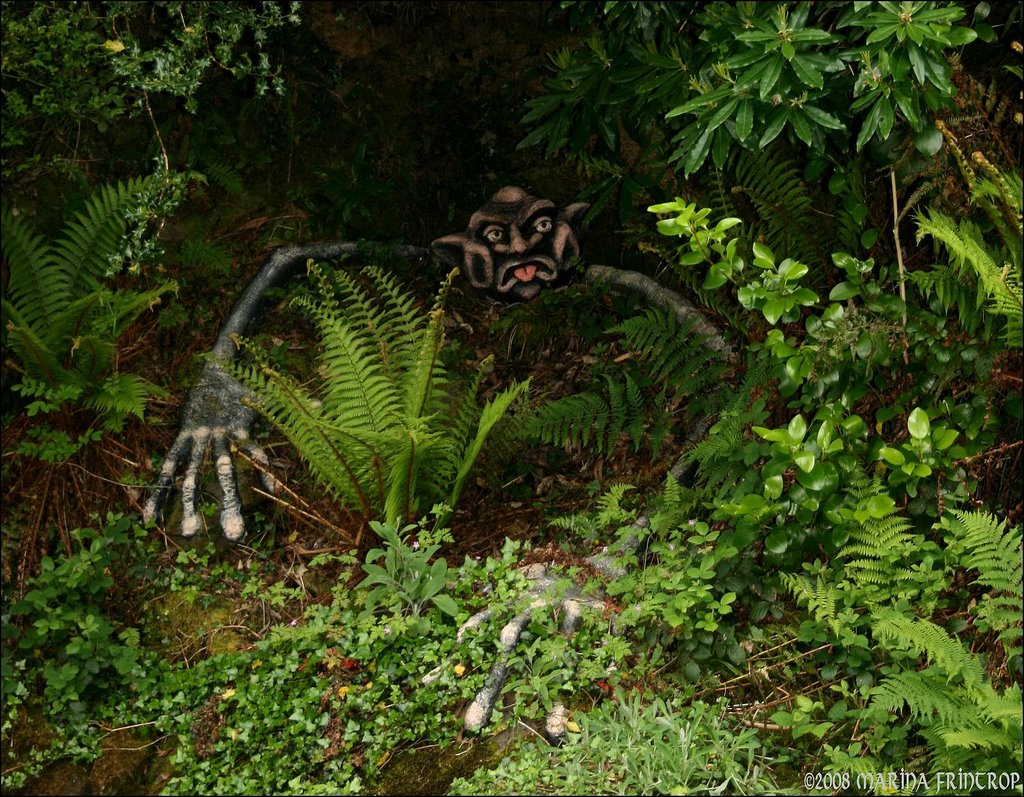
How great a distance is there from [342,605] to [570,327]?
6.02 ft

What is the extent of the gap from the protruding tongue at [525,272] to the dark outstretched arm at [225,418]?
2.10 feet

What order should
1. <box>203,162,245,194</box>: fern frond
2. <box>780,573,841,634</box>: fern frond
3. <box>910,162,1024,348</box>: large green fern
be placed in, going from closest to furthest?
<box>910,162,1024,348</box>: large green fern → <box>780,573,841,634</box>: fern frond → <box>203,162,245,194</box>: fern frond

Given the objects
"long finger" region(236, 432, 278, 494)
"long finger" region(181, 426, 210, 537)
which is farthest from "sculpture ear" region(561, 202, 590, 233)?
"long finger" region(181, 426, 210, 537)

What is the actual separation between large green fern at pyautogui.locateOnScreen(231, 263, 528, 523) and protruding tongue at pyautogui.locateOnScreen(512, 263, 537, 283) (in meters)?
0.64

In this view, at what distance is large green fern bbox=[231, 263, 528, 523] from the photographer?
3633mm

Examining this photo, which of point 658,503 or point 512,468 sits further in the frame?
point 512,468

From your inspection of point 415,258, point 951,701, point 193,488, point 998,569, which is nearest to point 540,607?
point 951,701

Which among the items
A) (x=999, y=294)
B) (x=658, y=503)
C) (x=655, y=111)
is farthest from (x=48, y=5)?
(x=999, y=294)

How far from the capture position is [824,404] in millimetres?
3150

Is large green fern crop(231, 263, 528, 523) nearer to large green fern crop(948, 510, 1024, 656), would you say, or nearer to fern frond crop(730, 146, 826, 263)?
fern frond crop(730, 146, 826, 263)

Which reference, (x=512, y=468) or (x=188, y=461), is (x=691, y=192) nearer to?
(x=512, y=468)

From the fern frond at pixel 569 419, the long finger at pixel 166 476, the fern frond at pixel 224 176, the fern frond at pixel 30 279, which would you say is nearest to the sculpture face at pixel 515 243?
the fern frond at pixel 569 419

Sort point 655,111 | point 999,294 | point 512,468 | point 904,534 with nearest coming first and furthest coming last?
point 999,294, point 904,534, point 655,111, point 512,468

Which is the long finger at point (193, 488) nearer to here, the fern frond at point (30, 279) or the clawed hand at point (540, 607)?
the fern frond at point (30, 279)
